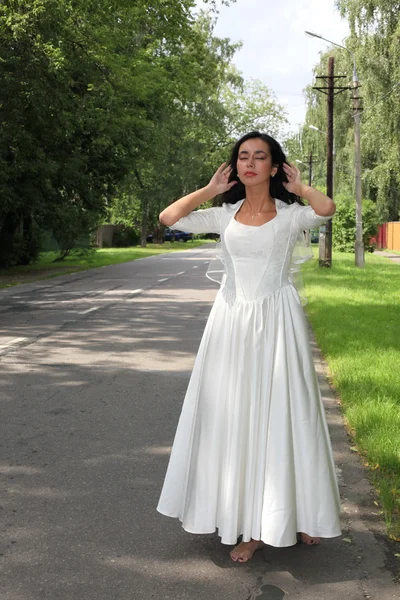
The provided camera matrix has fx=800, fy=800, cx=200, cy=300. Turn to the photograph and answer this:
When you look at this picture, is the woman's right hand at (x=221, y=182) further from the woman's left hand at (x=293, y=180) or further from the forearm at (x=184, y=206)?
the woman's left hand at (x=293, y=180)

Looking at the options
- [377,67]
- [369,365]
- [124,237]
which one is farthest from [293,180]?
[124,237]

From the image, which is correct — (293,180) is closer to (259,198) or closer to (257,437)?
(259,198)

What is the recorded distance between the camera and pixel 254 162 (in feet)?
11.8

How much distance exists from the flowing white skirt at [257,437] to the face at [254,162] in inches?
20.4

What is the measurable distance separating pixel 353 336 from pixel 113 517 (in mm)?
7030

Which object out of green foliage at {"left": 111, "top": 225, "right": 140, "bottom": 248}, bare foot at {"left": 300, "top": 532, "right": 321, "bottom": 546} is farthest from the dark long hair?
green foliage at {"left": 111, "top": 225, "right": 140, "bottom": 248}

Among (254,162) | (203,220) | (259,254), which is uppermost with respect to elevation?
(254,162)

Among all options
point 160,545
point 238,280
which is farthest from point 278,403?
point 160,545

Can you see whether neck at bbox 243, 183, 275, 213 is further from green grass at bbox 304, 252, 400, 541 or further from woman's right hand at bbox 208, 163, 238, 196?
green grass at bbox 304, 252, 400, 541

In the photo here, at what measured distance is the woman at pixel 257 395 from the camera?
344 centimetres

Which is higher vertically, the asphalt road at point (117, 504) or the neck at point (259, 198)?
the neck at point (259, 198)

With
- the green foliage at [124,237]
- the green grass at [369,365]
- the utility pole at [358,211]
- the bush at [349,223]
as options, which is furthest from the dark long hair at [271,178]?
the green foliage at [124,237]

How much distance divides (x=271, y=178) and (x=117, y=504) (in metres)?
1.92

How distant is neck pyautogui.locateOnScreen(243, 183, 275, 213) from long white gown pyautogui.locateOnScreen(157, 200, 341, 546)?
0.06m
